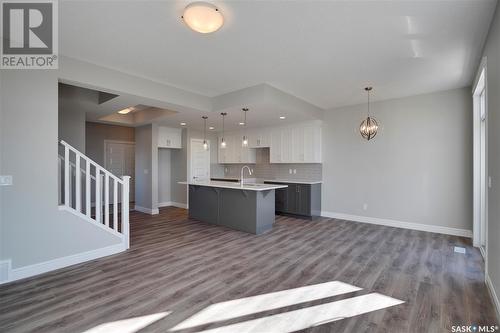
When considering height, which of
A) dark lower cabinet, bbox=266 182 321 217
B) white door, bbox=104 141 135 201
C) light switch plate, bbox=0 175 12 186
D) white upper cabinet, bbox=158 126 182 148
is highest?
white upper cabinet, bbox=158 126 182 148

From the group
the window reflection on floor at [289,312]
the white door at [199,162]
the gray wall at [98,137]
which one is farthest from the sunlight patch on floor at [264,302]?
the gray wall at [98,137]

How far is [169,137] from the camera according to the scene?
23.9ft

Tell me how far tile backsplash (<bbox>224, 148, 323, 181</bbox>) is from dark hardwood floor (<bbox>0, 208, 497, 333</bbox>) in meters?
2.23

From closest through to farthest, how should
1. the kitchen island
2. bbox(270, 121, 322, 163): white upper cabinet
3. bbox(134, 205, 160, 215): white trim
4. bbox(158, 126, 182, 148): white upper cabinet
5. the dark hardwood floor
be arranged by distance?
the dark hardwood floor, the kitchen island, bbox(270, 121, 322, 163): white upper cabinet, bbox(134, 205, 160, 215): white trim, bbox(158, 126, 182, 148): white upper cabinet

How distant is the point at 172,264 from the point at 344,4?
349cm

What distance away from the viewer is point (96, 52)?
3.19m

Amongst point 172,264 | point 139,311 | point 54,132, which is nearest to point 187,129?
point 54,132

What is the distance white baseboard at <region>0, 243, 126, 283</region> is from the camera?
2834mm

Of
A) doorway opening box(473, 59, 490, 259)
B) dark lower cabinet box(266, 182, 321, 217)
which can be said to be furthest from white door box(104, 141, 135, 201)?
doorway opening box(473, 59, 490, 259)

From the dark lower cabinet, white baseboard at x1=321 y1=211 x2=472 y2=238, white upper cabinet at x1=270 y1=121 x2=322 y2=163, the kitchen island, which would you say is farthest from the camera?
white upper cabinet at x1=270 y1=121 x2=322 y2=163

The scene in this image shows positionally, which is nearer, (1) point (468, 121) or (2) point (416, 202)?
(1) point (468, 121)

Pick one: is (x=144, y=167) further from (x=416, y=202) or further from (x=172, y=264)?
(x=416, y=202)

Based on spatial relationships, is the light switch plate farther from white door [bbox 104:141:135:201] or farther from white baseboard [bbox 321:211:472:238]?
white baseboard [bbox 321:211:472:238]

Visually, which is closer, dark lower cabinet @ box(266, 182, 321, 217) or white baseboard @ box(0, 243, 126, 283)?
white baseboard @ box(0, 243, 126, 283)
